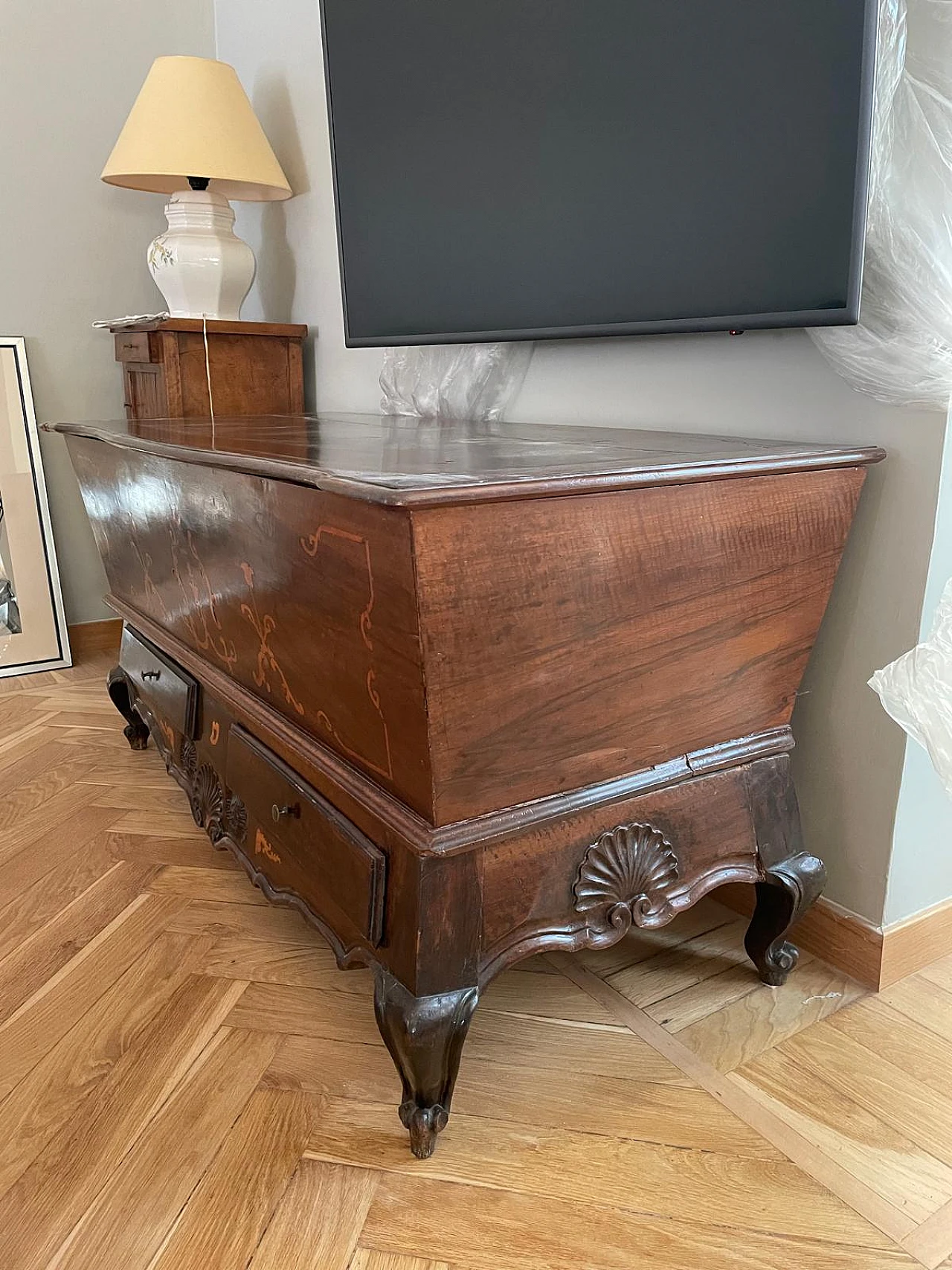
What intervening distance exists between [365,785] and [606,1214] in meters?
0.44

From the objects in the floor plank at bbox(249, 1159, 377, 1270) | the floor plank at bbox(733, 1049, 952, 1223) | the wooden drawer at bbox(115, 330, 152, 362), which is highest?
the wooden drawer at bbox(115, 330, 152, 362)

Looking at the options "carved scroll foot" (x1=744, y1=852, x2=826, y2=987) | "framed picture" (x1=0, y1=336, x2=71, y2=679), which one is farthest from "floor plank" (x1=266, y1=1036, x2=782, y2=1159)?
"framed picture" (x1=0, y1=336, x2=71, y2=679)

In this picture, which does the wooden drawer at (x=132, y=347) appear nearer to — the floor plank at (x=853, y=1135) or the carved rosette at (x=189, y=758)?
the carved rosette at (x=189, y=758)

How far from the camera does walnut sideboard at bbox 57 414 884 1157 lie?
79 centimetres

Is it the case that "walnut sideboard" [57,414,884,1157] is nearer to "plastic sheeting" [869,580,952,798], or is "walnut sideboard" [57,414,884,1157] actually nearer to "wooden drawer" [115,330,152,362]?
"plastic sheeting" [869,580,952,798]

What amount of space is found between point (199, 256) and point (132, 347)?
0.86 ft

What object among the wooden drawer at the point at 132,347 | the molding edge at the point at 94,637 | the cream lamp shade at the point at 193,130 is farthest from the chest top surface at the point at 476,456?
the molding edge at the point at 94,637

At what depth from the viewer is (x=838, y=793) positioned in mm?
1175

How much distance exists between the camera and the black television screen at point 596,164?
951 mm

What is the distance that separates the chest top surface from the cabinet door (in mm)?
653

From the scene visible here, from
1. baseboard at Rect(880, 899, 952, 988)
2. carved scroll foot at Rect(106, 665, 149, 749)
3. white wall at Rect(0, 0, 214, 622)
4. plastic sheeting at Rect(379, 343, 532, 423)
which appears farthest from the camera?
white wall at Rect(0, 0, 214, 622)

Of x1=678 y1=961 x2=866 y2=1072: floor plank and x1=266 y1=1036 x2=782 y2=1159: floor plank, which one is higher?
x1=266 y1=1036 x2=782 y2=1159: floor plank

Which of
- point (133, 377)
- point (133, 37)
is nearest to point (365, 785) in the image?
point (133, 377)

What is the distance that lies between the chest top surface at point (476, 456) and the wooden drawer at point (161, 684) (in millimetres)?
354
